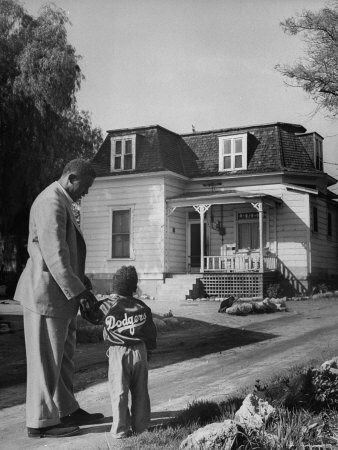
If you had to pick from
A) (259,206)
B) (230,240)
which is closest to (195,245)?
(230,240)

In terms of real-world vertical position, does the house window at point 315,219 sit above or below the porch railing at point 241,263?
above

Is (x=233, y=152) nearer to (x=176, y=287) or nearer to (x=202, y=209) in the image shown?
(x=202, y=209)

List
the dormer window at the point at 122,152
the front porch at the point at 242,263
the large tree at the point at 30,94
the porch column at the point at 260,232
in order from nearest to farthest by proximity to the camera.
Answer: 1. the large tree at the point at 30,94
2. the porch column at the point at 260,232
3. the front porch at the point at 242,263
4. the dormer window at the point at 122,152

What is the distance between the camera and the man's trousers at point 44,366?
4133 millimetres

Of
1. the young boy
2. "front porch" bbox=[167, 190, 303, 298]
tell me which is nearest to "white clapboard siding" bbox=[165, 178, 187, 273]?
"front porch" bbox=[167, 190, 303, 298]

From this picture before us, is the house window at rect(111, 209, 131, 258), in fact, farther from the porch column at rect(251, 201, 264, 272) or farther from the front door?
the porch column at rect(251, 201, 264, 272)

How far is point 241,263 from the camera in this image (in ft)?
71.3

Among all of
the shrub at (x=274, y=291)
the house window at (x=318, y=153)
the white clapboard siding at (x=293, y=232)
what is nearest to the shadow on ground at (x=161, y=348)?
the shrub at (x=274, y=291)

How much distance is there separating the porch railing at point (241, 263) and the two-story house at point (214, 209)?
45 mm

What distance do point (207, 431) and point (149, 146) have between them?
21054 millimetres

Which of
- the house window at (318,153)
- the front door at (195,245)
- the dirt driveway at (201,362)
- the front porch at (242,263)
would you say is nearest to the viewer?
the dirt driveway at (201,362)

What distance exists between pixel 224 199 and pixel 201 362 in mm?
14132

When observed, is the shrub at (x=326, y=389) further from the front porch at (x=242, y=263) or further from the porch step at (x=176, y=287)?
the porch step at (x=176, y=287)

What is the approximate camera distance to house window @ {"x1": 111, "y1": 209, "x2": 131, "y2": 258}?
23719mm
